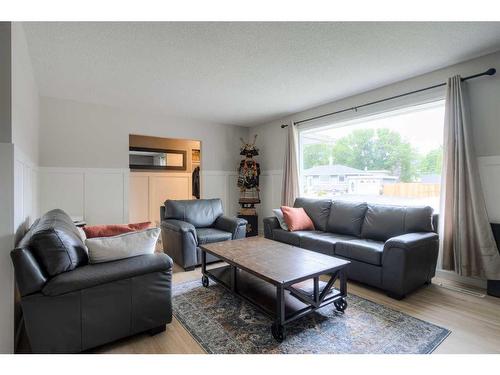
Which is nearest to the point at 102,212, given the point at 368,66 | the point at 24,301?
the point at 24,301

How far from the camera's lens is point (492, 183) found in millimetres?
2512

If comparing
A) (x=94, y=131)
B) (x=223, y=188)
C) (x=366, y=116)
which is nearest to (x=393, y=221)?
(x=366, y=116)

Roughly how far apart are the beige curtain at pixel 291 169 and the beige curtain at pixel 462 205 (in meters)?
2.22

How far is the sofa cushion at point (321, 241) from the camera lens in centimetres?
293

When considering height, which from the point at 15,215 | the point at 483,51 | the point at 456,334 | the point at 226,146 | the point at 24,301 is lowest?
the point at 456,334

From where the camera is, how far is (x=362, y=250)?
2.61m

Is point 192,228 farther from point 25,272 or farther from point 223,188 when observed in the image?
point 223,188

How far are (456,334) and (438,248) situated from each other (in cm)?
113

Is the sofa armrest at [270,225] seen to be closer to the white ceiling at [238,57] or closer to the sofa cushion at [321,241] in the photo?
the sofa cushion at [321,241]

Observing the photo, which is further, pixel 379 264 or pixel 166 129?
pixel 166 129

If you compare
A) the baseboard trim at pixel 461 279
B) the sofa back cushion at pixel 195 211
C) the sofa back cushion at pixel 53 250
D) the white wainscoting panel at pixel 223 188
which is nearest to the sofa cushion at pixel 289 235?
the sofa back cushion at pixel 195 211

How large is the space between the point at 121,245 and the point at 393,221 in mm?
2802
